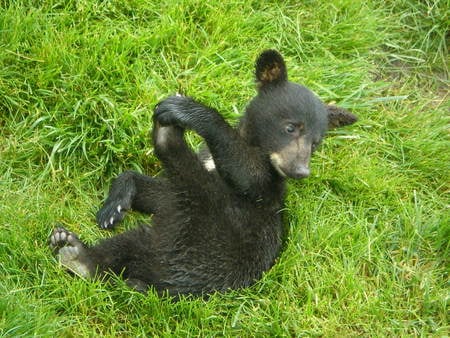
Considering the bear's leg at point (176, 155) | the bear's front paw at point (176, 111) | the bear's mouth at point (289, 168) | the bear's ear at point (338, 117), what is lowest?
the bear's ear at point (338, 117)

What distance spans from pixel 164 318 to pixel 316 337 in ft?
3.31

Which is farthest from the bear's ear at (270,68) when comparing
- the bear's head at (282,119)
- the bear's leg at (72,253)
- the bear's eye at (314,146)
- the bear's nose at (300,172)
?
the bear's leg at (72,253)

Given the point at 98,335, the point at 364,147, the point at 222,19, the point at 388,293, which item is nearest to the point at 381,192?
the point at 364,147

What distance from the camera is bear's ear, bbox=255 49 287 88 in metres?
6.11

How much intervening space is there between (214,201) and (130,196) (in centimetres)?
70

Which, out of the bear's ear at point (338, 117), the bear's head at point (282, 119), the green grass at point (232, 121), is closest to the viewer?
the green grass at point (232, 121)

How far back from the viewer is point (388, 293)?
5.98 meters

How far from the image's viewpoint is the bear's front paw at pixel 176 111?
5906 millimetres

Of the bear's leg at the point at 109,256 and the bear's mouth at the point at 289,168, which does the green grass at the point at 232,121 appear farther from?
the bear's mouth at the point at 289,168

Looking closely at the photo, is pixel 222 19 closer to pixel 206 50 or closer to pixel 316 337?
pixel 206 50

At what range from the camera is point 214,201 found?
5840 mm

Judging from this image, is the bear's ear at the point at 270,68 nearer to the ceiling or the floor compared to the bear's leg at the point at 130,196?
nearer to the ceiling

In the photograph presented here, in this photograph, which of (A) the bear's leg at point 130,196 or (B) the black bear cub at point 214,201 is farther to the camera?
(A) the bear's leg at point 130,196

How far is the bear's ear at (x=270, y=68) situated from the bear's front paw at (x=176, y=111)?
1.92 ft
